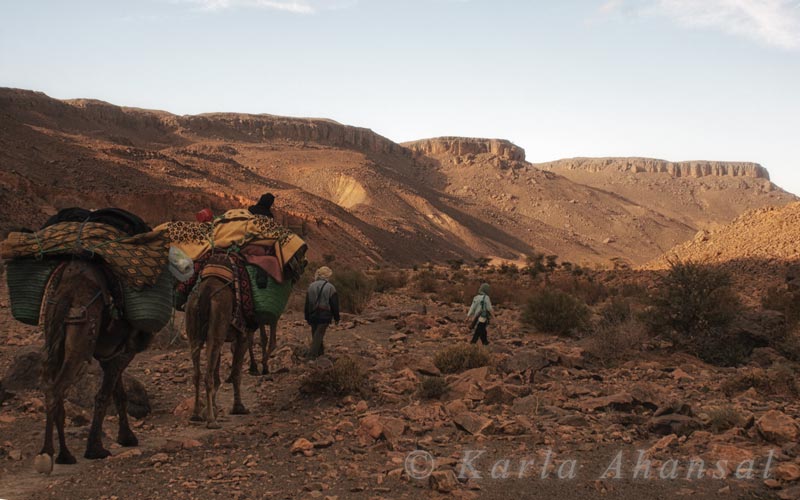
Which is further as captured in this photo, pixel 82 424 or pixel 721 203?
pixel 721 203

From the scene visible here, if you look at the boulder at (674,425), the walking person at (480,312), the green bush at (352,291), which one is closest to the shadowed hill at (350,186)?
the green bush at (352,291)

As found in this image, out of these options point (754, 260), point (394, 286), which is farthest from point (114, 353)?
point (754, 260)

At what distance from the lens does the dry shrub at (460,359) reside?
11.7 metres

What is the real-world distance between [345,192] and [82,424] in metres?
74.0

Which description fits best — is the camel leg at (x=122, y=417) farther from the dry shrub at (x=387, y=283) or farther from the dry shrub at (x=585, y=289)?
the dry shrub at (x=585, y=289)

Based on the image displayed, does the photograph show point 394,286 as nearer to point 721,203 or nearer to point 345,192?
point 345,192

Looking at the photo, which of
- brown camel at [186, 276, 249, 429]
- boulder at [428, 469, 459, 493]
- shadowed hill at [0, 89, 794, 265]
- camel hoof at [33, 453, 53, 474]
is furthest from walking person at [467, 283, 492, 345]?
shadowed hill at [0, 89, 794, 265]

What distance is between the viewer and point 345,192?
81.4 meters

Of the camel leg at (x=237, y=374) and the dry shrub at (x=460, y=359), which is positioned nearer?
the camel leg at (x=237, y=374)

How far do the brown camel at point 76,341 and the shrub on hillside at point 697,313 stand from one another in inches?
451

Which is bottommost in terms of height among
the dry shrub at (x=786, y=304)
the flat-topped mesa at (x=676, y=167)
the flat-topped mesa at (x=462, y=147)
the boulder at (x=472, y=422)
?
the boulder at (x=472, y=422)

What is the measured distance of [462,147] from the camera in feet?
428

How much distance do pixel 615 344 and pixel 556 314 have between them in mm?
4359

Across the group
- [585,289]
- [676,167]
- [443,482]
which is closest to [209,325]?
[443,482]
